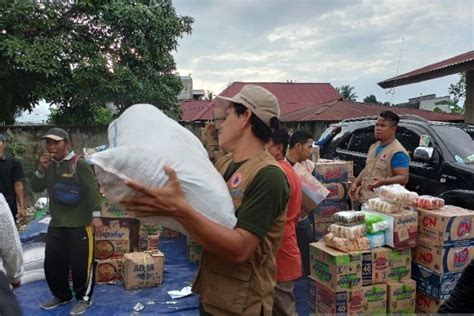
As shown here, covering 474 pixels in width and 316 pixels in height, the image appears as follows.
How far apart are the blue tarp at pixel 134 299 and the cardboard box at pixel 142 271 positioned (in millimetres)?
74

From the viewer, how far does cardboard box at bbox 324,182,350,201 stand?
502 cm

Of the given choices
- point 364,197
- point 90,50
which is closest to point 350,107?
point 90,50

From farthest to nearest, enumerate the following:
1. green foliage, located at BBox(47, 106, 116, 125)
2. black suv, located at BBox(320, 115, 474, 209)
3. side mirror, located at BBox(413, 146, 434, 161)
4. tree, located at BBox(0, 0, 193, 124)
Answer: green foliage, located at BBox(47, 106, 116, 125) < tree, located at BBox(0, 0, 193, 124) < side mirror, located at BBox(413, 146, 434, 161) < black suv, located at BBox(320, 115, 474, 209)

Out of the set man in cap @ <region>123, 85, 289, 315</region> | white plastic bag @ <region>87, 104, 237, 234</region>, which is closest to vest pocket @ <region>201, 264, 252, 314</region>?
man in cap @ <region>123, 85, 289, 315</region>

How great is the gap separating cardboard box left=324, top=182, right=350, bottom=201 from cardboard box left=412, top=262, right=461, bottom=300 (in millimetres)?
1583

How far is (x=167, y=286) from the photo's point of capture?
458 centimetres

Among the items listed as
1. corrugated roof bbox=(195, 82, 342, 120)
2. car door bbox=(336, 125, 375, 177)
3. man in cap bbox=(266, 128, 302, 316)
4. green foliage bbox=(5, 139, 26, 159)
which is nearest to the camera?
man in cap bbox=(266, 128, 302, 316)

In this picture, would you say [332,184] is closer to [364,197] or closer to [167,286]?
[364,197]

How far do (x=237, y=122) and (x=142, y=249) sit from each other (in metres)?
4.15

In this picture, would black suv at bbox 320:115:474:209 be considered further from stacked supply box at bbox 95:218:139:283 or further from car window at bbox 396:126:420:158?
stacked supply box at bbox 95:218:139:283

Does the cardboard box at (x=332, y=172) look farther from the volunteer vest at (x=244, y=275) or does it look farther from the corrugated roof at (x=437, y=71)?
the corrugated roof at (x=437, y=71)

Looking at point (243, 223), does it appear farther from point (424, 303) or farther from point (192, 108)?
point (192, 108)

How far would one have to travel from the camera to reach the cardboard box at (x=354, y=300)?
3234 mm

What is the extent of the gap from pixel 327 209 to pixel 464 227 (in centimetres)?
184
